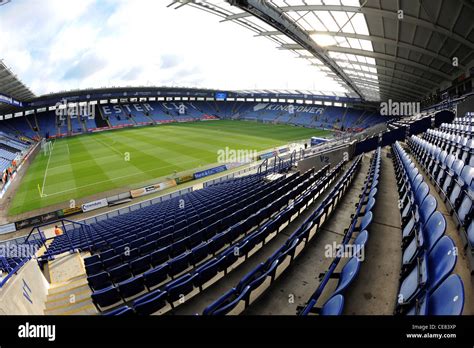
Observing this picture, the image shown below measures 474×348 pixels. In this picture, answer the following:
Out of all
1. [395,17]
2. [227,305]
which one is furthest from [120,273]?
[395,17]

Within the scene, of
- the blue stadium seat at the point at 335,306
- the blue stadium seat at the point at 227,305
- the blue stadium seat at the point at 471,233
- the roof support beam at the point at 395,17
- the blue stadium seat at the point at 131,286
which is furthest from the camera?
the roof support beam at the point at 395,17

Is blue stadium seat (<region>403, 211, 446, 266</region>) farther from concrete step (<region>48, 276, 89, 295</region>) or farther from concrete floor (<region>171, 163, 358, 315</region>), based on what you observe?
concrete step (<region>48, 276, 89, 295</region>)

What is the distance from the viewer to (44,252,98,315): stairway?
5.72 m

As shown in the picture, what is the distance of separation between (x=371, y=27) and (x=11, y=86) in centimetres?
4548

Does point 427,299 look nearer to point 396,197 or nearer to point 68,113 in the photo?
point 396,197

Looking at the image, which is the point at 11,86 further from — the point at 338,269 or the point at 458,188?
the point at 458,188

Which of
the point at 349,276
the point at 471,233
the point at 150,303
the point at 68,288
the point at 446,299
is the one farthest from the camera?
the point at 68,288

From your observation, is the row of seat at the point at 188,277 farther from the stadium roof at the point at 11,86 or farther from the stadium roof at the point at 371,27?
the stadium roof at the point at 11,86

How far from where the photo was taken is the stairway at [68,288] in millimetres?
5723

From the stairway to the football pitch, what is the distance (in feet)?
46.8

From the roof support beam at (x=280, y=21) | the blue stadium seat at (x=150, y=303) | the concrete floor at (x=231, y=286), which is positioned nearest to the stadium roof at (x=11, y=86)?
the roof support beam at (x=280, y=21)

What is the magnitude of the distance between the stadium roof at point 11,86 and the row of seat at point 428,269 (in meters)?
37.1

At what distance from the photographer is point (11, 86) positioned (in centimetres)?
3528

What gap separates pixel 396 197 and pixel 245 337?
7.66 m
